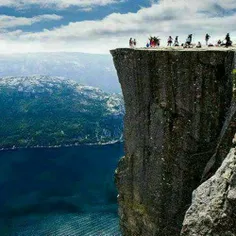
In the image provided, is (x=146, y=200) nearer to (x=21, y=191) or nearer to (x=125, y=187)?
(x=125, y=187)

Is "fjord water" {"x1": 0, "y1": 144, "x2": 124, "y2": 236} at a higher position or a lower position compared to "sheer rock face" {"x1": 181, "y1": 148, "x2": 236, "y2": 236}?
lower

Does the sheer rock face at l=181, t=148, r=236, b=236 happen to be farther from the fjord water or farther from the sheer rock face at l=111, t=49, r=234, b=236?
the fjord water

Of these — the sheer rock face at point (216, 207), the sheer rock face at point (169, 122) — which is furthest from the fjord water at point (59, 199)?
the sheer rock face at point (216, 207)

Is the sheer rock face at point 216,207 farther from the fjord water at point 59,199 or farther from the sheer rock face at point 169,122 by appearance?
the fjord water at point 59,199

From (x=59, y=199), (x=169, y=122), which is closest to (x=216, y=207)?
(x=169, y=122)

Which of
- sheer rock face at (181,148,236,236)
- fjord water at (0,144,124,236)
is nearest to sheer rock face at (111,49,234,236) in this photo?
sheer rock face at (181,148,236,236)

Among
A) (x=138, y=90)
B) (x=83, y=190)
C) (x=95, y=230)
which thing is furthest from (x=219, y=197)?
(x=83, y=190)
